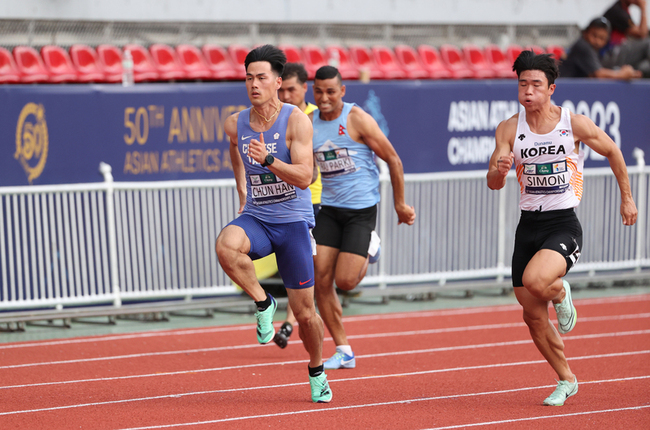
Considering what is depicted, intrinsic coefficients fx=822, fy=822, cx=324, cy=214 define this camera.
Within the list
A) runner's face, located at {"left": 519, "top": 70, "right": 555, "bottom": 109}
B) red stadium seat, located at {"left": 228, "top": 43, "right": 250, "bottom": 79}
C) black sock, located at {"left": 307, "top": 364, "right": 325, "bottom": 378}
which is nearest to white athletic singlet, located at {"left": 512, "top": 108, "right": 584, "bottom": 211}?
runner's face, located at {"left": 519, "top": 70, "right": 555, "bottom": 109}

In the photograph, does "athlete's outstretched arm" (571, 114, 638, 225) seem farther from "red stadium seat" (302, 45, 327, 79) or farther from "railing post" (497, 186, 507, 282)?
"red stadium seat" (302, 45, 327, 79)

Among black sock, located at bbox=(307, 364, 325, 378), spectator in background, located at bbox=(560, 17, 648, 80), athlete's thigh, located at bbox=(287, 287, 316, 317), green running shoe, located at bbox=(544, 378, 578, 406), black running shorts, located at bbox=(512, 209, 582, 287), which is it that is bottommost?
green running shoe, located at bbox=(544, 378, 578, 406)

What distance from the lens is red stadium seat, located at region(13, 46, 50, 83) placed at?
39.8 feet

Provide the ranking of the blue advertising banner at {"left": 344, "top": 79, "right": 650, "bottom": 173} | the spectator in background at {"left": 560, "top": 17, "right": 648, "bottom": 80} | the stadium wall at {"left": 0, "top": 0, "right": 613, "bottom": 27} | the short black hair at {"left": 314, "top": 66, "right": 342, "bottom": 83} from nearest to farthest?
the short black hair at {"left": 314, "top": 66, "right": 342, "bottom": 83} → the blue advertising banner at {"left": 344, "top": 79, "right": 650, "bottom": 173} → the spectator in background at {"left": 560, "top": 17, "right": 648, "bottom": 80} → the stadium wall at {"left": 0, "top": 0, "right": 613, "bottom": 27}

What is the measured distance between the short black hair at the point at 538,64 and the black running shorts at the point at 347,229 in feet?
6.33

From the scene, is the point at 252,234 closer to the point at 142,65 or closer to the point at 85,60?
the point at 142,65

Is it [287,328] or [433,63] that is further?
[433,63]

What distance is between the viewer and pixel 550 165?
16.6ft

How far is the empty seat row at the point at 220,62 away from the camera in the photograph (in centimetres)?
1248

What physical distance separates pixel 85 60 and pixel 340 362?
8.66 metres

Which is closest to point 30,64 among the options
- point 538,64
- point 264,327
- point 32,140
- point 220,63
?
point 220,63

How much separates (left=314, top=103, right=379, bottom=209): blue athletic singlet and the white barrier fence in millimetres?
2440

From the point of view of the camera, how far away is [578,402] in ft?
17.6

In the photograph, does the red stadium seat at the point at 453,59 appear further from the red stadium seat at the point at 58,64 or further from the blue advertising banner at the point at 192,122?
the red stadium seat at the point at 58,64
